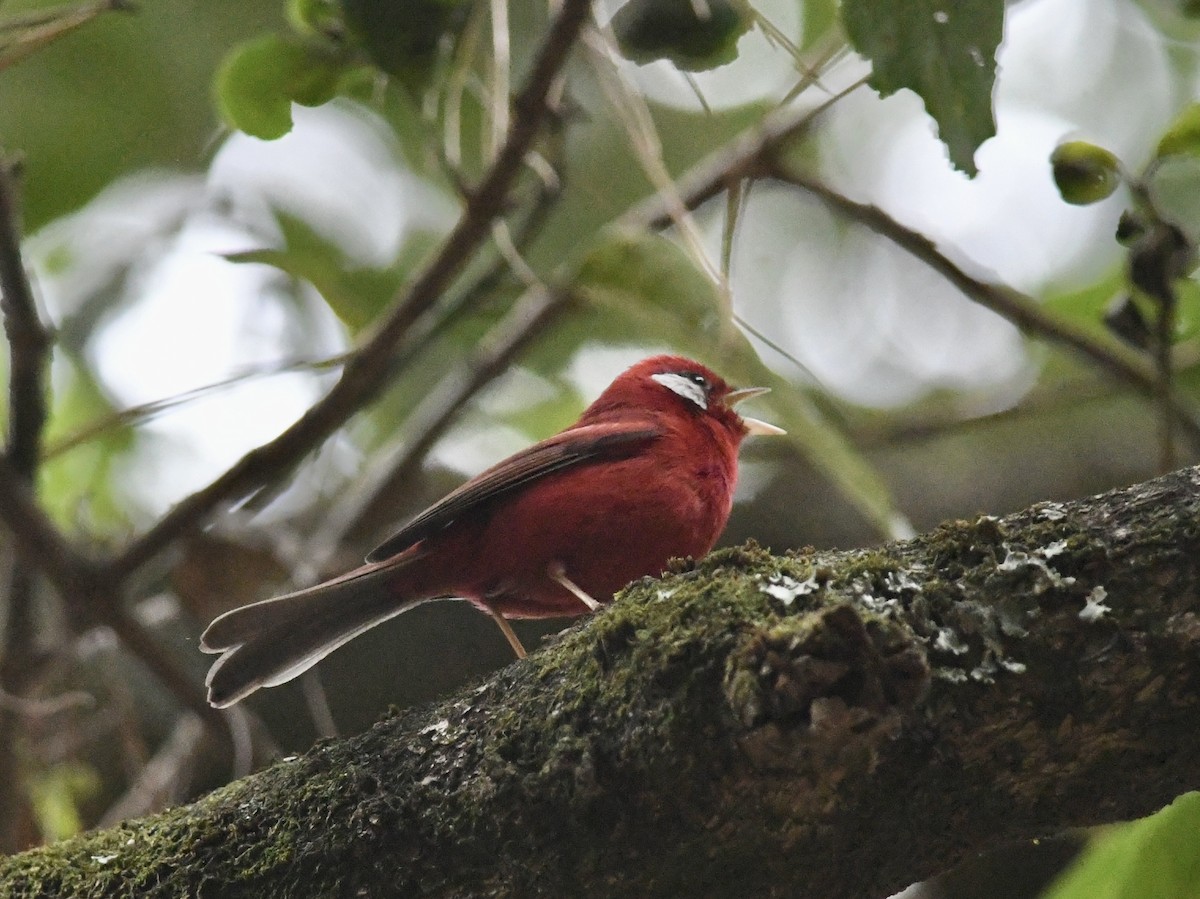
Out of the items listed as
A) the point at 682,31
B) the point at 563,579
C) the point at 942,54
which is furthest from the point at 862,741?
the point at 682,31

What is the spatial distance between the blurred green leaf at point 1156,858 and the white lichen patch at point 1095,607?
734 mm

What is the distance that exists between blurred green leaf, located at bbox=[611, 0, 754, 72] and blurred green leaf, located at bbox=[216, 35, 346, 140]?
2.80ft

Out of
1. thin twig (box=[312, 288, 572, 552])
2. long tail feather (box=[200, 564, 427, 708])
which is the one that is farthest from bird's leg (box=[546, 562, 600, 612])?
thin twig (box=[312, 288, 572, 552])

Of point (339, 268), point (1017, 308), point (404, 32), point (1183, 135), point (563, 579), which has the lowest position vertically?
point (1183, 135)

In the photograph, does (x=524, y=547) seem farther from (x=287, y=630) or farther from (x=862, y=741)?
(x=862, y=741)

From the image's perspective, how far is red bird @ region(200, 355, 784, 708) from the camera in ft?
12.1

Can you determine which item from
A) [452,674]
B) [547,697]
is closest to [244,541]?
[452,674]

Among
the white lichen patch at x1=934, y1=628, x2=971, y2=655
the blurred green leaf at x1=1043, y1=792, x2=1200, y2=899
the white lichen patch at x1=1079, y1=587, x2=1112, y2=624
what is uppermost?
the white lichen patch at x1=934, y1=628, x2=971, y2=655

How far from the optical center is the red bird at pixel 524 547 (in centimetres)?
369

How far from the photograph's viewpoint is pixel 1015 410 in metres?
5.10

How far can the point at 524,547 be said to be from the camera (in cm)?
376

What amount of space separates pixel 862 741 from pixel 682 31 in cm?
244

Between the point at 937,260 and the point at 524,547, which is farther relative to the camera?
the point at 937,260

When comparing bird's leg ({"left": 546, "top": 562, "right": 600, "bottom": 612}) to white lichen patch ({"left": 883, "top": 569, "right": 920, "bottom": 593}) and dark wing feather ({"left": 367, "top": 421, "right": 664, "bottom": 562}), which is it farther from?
white lichen patch ({"left": 883, "top": 569, "right": 920, "bottom": 593})
